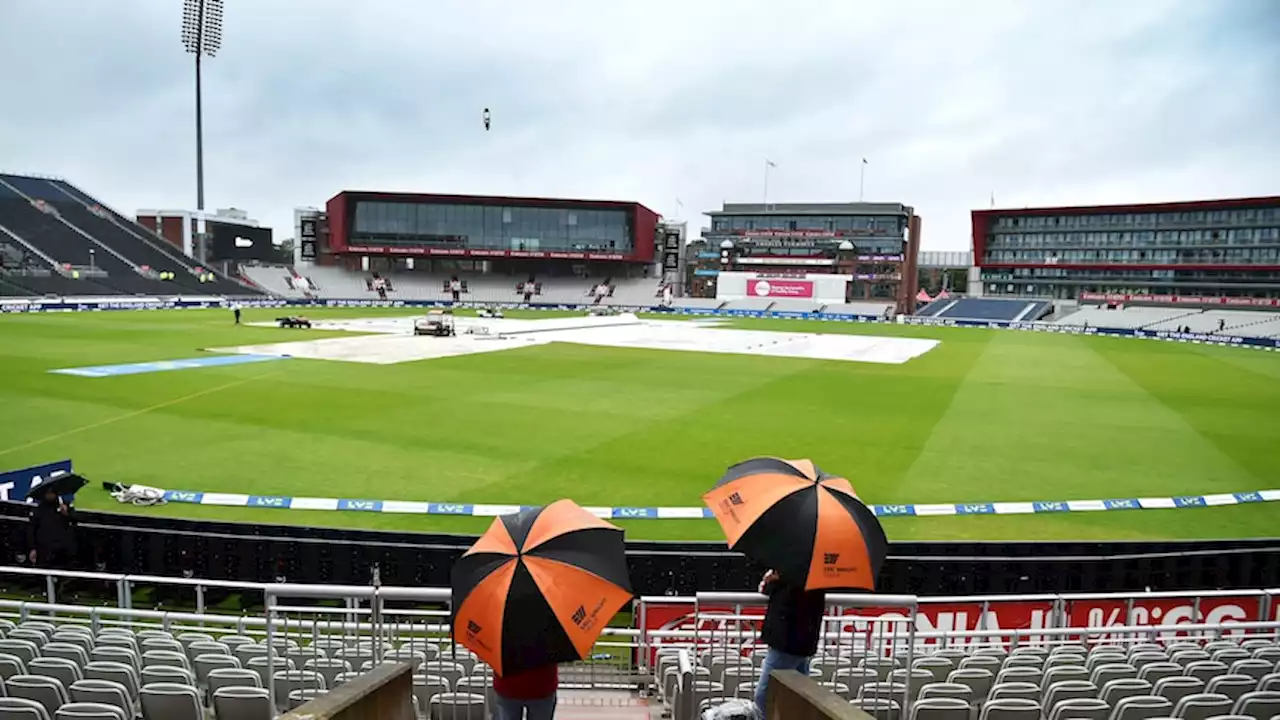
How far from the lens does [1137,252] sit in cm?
11050

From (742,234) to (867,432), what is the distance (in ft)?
350

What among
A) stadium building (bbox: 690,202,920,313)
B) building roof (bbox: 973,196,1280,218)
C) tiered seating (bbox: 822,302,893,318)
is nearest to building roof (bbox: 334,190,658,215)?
stadium building (bbox: 690,202,920,313)

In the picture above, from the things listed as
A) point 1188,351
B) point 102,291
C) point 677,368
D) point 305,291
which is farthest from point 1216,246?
point 102,291

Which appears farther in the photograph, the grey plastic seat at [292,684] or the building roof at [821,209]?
the building roof at [821,209]

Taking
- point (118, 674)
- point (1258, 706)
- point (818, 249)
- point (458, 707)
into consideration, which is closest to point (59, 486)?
point (118, 674)

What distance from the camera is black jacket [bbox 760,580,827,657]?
5.67 meters

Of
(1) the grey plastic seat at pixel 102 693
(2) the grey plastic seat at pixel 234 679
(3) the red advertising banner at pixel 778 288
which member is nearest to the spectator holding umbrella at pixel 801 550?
(2) the grey plastic seat at pixel 234 679

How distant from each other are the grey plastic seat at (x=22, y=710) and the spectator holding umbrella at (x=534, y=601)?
9.59 ft

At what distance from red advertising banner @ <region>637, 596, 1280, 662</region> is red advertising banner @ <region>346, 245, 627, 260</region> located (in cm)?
10179

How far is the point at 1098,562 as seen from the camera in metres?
11.4

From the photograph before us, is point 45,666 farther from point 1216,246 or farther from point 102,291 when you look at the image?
point 1216,246

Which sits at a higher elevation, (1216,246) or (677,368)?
(1216,246)

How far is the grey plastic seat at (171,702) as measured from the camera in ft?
18.6

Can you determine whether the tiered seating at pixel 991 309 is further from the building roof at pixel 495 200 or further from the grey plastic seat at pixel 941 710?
the grey plastic seat at pixel 941 710
